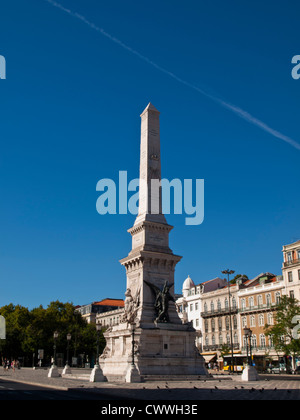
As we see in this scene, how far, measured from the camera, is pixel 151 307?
37625 millimetres

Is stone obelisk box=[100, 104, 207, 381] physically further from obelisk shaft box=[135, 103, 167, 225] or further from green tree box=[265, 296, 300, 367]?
green tree box=[265, 296, 300, 367]

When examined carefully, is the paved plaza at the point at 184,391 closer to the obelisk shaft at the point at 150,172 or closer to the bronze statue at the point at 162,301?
the bronze statue at the point at 162,301

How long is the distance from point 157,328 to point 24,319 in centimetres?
5184

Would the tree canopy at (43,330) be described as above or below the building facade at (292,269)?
below

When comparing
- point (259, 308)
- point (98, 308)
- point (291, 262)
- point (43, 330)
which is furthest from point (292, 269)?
point (98, 308)

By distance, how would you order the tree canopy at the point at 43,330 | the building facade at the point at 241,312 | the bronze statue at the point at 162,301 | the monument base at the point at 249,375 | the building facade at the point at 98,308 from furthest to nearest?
the building facade at the point at 98,308 → the tree canopy at the point at 43,330 → the building facade at the point at 241,312 → the bronze statue at the point at 162,301 → the monument base at the point at 249,375

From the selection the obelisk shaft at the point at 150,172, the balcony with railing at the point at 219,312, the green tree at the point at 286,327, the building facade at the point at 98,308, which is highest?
A: the obelisk shaft at the point at 150,172

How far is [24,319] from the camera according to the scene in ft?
268

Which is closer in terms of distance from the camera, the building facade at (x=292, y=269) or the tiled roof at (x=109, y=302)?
the building facade at (x=292, y=269)

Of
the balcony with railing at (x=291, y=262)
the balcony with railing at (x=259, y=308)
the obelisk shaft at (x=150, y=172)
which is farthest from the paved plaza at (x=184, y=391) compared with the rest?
the balcony with railing at (x=259, y=308)

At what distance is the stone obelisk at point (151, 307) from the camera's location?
116ft

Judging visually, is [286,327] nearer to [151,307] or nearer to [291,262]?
[291,262]
